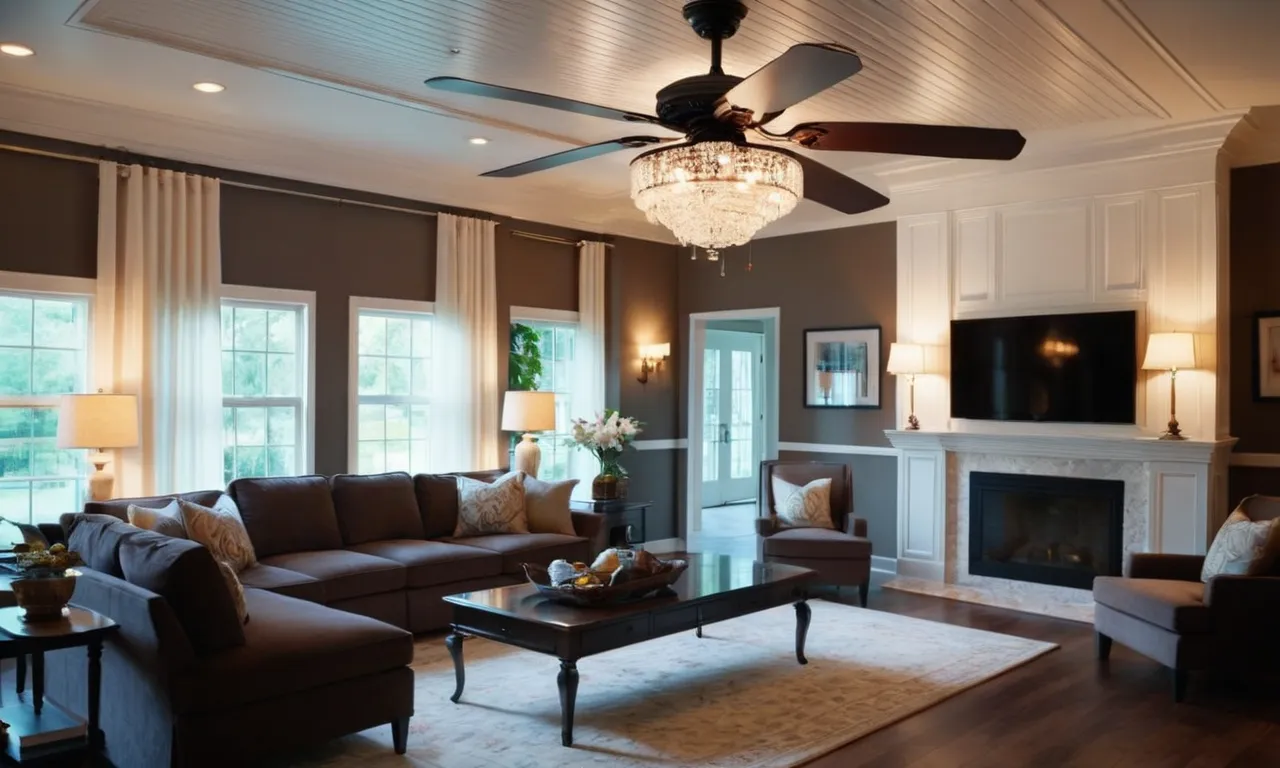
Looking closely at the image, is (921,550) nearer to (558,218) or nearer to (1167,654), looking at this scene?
(1167,654)

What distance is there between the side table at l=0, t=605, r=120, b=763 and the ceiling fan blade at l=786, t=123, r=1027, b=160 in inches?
120

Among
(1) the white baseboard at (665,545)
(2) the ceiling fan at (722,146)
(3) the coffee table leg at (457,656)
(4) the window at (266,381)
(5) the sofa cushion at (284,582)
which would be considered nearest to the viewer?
(2) the ceiling fan at (722,146)

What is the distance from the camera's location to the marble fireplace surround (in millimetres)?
5883

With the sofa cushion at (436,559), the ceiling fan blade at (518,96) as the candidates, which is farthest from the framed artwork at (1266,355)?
the sofa cushion at (436,559)

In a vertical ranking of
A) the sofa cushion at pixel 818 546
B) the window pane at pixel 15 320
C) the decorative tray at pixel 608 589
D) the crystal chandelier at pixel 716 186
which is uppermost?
the crystal chandelier at pixel 716 186

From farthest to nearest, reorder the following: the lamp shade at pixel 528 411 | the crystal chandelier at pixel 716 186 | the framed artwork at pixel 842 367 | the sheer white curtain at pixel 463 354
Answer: the framed artwork at pixel 842 367 < the sheer white curtain at pixel 463 354 < the lamp shade at pixel 528 411 < the crystal chandelier at pixel 716 186

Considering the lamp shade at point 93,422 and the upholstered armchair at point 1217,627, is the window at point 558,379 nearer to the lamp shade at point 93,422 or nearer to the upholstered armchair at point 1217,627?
the lamp shade at point 93,422

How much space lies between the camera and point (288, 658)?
135 inches

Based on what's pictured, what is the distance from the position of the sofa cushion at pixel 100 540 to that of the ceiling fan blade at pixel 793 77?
111 inches

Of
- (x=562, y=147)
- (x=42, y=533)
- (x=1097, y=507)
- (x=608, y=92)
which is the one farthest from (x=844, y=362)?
(x=42, y=533)

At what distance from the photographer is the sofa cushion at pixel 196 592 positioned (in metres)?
3.29

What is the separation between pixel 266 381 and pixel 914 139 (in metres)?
4.49

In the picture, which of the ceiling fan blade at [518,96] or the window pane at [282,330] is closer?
Answer: the ceiling fan blade at [518,96]

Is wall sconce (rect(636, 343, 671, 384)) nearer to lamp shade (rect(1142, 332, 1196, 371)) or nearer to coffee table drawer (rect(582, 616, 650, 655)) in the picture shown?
lamp shade (rect(1142, 332, 1196, 371))
